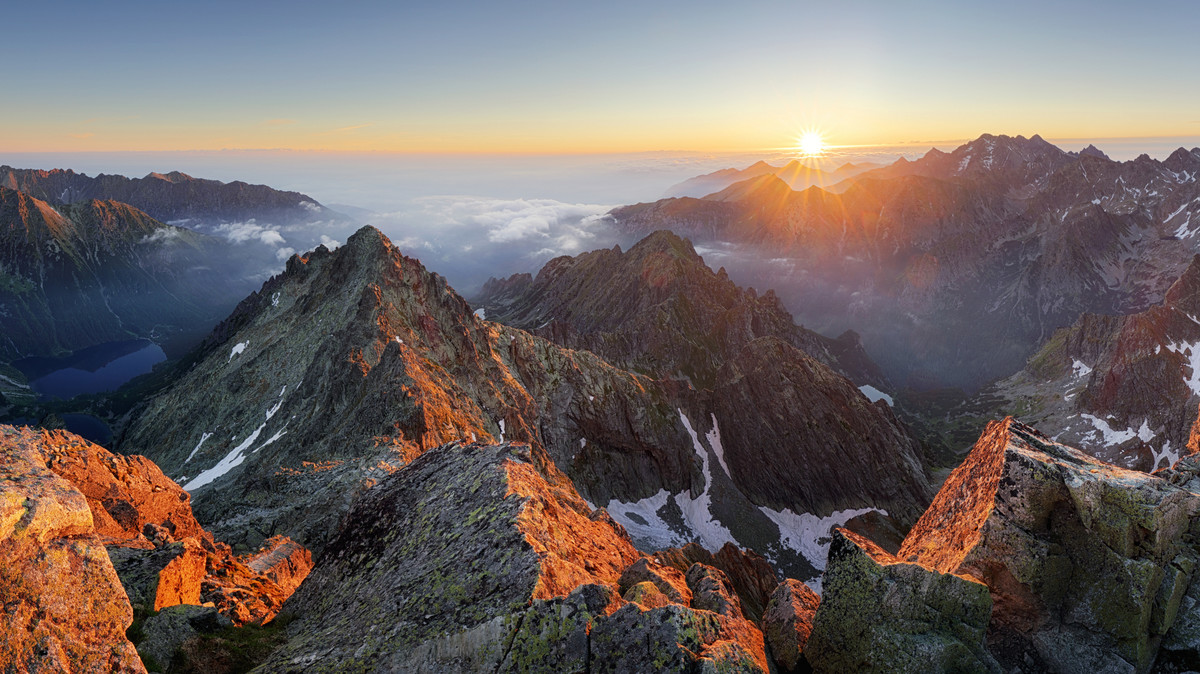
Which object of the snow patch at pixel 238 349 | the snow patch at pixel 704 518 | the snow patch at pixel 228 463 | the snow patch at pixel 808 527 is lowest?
the snow patch at pixel 808 527

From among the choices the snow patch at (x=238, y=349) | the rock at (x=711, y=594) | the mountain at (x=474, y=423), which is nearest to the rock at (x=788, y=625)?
the rock at (x=711, y=594)

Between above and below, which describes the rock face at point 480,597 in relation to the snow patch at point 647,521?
above

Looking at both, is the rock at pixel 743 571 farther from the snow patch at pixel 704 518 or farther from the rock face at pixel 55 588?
the rock face at pixel 55 588

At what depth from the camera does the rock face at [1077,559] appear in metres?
15.4

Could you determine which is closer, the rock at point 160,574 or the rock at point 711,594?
the rock at point 160,574

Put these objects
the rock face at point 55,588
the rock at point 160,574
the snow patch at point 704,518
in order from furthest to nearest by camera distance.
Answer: the snow patch at point 704,518 < the rock at point 160,574 < the rock face at point 55,588

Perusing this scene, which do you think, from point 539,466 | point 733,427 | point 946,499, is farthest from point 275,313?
point 946,499

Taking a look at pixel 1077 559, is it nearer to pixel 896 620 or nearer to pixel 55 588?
pixel 896 620

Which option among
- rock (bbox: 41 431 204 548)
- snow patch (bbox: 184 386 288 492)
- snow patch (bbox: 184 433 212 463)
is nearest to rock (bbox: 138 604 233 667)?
rock (bbox: 41 431 204 548)

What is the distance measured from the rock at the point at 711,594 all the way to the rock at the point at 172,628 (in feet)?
52.7

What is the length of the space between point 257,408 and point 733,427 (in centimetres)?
12569

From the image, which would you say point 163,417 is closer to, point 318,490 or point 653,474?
point 318,490

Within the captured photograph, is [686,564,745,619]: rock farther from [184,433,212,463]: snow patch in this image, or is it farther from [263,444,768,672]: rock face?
[184,433,212,463]: snow patch

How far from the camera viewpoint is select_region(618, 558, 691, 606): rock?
63.1ft
